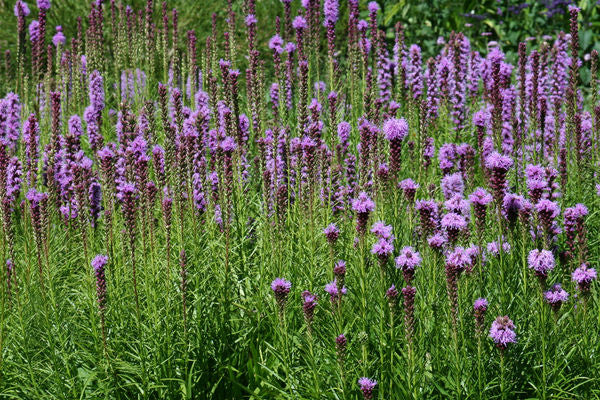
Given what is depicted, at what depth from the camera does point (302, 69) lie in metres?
3.90

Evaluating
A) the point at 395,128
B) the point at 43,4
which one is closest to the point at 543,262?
the point at 395,128

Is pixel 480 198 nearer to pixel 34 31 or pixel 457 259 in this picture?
pixel 457 259

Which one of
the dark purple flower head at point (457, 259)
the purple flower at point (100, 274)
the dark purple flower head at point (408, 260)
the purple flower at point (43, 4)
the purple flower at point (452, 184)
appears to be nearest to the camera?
the dark purple flower head at point (457, 259)

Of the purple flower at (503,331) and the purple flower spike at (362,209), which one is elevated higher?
the purple flower spike at (362,209)

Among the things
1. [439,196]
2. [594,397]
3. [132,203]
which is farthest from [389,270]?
[439,196]

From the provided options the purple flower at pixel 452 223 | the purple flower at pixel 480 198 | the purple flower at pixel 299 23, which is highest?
the purple flower at pixel 299 23

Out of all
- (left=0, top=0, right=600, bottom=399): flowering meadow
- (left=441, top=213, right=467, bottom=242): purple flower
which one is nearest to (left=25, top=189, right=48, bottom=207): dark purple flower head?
(left=0, top=0, right=600, bottom=399): flowering meadow

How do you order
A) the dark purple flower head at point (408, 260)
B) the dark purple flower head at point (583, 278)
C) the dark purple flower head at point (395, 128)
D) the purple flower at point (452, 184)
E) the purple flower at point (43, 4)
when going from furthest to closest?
the purple flower at point (43, 4) < the purple flower at point (452, 184) < the dark purple flower head at point (395, 128) < the dark purple flower head at point (583, 278) < the dark purple flower head at point (408, 260)

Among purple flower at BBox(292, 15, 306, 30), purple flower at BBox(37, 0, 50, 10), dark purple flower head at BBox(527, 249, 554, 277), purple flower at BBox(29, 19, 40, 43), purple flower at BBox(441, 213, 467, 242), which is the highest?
purple flower at BBox(37, 0, 50, 10)

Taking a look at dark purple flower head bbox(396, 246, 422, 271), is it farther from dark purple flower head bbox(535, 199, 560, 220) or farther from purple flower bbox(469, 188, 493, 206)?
dark purple flower head bbox(535, 199, 560, 220)

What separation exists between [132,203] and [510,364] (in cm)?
162

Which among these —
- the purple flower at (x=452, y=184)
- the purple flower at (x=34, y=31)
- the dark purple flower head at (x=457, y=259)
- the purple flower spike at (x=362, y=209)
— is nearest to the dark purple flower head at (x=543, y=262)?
the dark purple flower head at (x=457, y=259)

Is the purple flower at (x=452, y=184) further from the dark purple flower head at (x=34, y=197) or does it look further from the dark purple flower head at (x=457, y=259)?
the dark purple flower head at (x=34, y=197)

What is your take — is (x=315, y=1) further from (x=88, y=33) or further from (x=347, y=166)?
(x=88, y=33)
